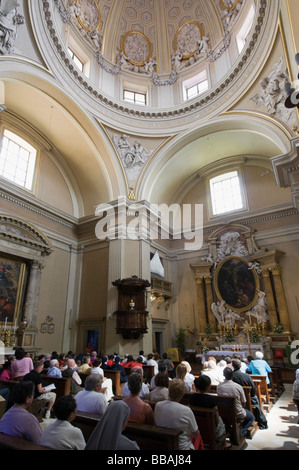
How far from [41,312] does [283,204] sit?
1078 centimetres

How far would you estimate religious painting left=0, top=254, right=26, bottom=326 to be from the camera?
9430 mm

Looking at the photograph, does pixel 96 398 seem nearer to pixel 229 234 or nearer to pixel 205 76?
pixel 229 234

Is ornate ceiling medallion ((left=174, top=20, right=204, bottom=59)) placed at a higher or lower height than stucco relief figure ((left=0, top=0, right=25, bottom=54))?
higher

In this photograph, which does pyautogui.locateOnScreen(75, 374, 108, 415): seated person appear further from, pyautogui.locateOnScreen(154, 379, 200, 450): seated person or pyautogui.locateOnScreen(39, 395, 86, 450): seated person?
pyautogui.locateOnScreen(39, 395, 86, 450): seated person

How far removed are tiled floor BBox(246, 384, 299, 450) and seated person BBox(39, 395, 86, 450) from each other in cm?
300

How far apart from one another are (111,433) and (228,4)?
16.5 m

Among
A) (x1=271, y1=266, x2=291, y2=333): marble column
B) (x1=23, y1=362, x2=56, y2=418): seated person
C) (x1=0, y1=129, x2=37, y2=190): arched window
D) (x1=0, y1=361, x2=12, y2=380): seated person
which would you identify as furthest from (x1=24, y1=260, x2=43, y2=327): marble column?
(x1=271, y1=266, x2=291, y2=333): marble column

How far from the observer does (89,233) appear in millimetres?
12836

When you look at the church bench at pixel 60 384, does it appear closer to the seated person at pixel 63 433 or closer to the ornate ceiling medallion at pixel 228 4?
the seated person at pixel 63 433

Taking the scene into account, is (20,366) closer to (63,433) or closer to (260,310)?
(63,433)

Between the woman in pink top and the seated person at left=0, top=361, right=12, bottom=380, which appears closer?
the seated person at left=0, top=361, right=12, bottom=380

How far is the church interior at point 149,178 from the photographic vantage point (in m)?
9.88

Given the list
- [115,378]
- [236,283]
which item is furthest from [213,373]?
[236,283]
